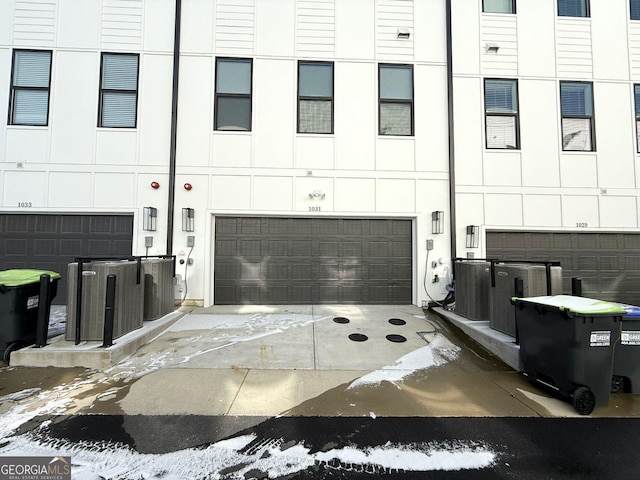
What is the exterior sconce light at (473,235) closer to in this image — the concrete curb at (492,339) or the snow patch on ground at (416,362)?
the concrete curb at (492,339)

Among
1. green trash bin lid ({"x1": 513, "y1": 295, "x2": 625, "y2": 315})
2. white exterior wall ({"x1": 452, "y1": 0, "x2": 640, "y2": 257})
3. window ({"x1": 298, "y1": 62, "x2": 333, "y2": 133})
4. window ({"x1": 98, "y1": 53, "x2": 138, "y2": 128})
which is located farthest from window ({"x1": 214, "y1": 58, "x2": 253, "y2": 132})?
green trash bin lid ({"x1": 513, "y1": 295, "x2": 625, "y2": 315})

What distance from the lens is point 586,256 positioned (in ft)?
24.3

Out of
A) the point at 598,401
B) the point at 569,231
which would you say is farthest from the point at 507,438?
the point at 569,231

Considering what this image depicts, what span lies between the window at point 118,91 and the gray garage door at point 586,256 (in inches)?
359

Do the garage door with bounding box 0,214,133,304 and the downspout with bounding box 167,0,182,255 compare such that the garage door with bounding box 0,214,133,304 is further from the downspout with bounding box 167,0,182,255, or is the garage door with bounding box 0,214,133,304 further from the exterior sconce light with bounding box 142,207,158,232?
the downspout with bounding box 167,0,182,255

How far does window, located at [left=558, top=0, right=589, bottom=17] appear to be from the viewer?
766cm

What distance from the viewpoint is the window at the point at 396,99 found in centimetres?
737

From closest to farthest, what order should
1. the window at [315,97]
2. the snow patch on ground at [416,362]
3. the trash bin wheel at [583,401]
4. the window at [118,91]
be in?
the trash bin wheel at [583,401] < the snow patch on ground at [416,362] < the window at [118,91] < the window at [315,97]

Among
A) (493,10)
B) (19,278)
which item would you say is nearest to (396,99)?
(493,10)

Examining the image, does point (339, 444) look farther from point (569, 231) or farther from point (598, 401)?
point (569, 231)

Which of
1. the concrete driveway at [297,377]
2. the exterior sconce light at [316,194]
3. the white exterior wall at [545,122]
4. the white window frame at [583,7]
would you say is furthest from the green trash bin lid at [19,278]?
the white window frame at [583,7]

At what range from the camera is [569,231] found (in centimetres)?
738

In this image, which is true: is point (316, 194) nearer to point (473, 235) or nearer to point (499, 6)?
point (473, 235)

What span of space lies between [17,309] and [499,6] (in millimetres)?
11626
